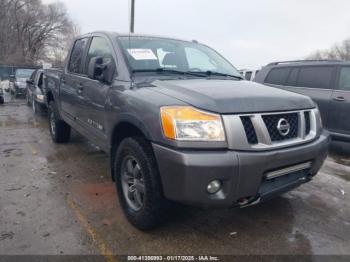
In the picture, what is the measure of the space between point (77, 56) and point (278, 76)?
4563 millimetres

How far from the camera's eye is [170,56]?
12.3ft

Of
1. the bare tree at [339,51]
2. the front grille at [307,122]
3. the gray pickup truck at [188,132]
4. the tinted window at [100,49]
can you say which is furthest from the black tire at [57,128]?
the bare tree at [339,51]

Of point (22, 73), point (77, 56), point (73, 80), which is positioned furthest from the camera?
point (22, 73)

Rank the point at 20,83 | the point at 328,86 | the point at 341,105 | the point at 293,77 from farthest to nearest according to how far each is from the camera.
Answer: the point at 20,83 → the point at 293,77 → the point at 328,86 → the point at 341,105

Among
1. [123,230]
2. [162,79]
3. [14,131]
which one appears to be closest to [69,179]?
[123,230]

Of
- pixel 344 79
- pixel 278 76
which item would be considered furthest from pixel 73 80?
pixel 344 79

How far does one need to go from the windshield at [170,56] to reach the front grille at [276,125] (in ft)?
4.16

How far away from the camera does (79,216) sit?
10.6ft

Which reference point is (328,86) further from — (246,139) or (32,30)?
(32,30)

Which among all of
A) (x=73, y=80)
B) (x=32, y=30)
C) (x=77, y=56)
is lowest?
(x=73, y=80)

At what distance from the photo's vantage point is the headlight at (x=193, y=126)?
237cm

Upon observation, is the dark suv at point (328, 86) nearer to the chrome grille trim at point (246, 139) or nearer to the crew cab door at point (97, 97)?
the chrome grille trim at point (246, 139)

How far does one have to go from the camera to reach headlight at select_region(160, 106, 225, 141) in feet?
7.78

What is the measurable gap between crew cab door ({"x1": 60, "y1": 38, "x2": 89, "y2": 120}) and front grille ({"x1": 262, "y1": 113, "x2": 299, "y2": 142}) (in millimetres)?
2588
